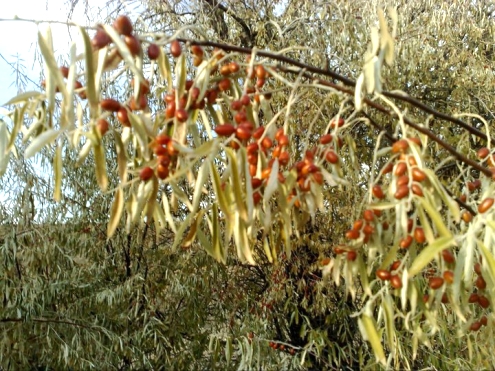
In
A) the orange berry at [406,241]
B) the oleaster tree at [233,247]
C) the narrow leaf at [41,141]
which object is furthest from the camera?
the oleaster tree at [233,247]

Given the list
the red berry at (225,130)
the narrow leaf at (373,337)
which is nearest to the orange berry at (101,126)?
the red berry at (225,130)

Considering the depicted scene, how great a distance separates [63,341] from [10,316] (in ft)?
0.84

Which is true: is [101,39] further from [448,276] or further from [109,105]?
[448,276]

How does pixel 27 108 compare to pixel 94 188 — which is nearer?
pixel 27 108

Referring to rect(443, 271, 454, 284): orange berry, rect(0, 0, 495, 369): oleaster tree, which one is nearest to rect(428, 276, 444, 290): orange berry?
rect(443, 271, 454, 284): orange berry

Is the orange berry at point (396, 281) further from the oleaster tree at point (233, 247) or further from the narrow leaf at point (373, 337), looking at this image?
the oleaster tree at point (233, 247)

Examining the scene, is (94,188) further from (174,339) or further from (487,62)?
(487,62)

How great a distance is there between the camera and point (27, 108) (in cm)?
79

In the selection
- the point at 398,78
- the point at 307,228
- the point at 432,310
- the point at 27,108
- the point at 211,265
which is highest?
the point at 398,78

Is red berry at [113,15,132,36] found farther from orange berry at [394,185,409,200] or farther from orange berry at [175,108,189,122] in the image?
orange berry at [394,185,409,200]

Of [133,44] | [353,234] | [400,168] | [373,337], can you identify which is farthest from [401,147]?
[133,44]

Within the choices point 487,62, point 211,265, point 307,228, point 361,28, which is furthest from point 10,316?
point 487,62

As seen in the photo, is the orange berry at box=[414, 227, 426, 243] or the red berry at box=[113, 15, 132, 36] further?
the orange berry at box=[414, 227, 426, 243]

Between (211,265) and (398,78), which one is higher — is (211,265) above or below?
below
